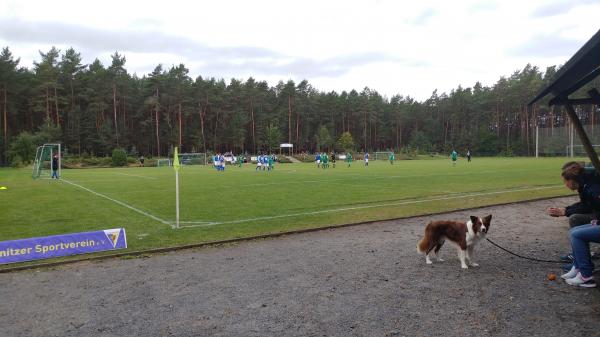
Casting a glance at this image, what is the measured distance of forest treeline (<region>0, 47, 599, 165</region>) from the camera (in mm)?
72250

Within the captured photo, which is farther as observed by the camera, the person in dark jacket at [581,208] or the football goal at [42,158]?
the football goal at [42,158]

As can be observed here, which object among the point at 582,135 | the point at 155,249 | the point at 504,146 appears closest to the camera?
the point at 582,135

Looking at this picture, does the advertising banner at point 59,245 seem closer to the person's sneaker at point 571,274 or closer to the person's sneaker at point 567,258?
the person's sneaker at point 571,274

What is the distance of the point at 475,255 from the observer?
314 inches

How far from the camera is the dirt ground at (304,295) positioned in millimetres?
4852

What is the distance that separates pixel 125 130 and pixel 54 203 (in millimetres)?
67827

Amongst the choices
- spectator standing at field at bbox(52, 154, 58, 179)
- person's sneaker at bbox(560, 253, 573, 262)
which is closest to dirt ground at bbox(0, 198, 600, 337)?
person's sneaker at bbox(560, 253, 573, 262)

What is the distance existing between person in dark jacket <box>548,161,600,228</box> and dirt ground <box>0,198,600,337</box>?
943mm

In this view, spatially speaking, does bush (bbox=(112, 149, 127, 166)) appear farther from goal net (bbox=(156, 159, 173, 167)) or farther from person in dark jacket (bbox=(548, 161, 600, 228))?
person in dark jacket (bbox=(548, 161, 600, 228))

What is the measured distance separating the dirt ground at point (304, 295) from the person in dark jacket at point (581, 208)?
94 centimetres

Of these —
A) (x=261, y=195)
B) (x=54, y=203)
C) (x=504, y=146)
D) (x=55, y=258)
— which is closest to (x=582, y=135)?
(x=55, y=258)

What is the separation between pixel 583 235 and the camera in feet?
19.3

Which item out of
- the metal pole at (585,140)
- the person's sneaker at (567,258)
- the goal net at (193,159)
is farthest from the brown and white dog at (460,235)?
the goal net at (193,159)

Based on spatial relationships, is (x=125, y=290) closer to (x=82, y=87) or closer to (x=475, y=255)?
(x=475, y=255)
